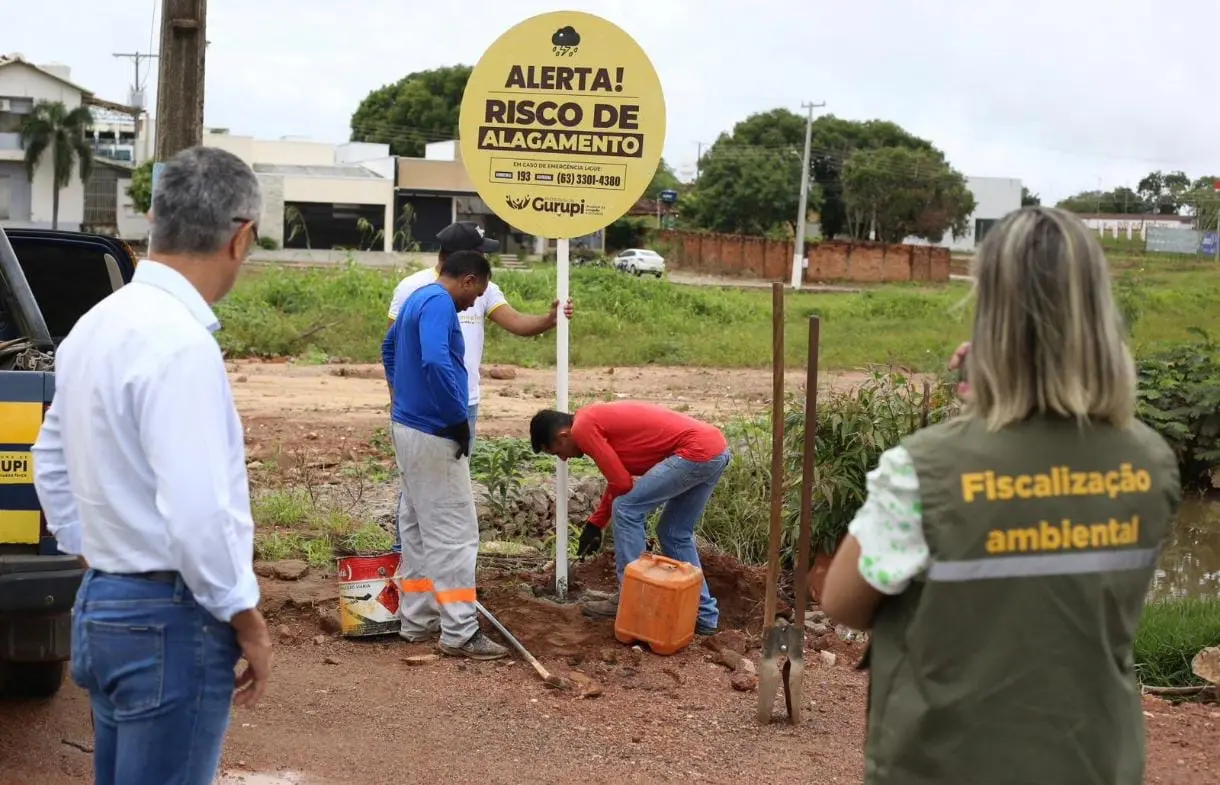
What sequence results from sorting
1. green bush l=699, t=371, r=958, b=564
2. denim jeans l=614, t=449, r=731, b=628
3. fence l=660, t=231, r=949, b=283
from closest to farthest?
1. denim jeans l=614, t=449, r=731, b=628
2. green bush l=699, t=371, r=958, b=564
3. fence l=660, t=231, r=949, b=283

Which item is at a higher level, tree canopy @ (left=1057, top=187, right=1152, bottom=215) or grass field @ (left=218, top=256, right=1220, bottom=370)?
tree canopy @ (left=1057, top=187, right=1152, bottom=215)

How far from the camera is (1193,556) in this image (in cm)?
1043

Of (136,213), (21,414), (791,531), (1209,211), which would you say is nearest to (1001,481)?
(21,414)

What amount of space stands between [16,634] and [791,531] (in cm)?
445

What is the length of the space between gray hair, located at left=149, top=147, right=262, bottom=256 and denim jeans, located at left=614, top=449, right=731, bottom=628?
404 centimetres

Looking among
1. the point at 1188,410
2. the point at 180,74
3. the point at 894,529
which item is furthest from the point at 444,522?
the point at 1188,410

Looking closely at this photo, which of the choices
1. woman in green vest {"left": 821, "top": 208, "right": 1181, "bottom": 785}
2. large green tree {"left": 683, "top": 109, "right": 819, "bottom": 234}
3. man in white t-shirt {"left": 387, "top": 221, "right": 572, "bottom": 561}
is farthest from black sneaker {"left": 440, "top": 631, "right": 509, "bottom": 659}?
large green tree {"left": 683, "top": 109, "right": 819, "bottom": 234}

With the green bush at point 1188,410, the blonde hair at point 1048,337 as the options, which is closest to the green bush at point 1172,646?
the blonde hair at point 1048,337

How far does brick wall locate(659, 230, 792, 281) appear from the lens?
5325cm

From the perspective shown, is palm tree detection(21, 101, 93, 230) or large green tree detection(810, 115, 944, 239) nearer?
palm tree detection(21, 101, 93, 230)

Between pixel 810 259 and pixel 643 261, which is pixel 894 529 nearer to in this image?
pixel 643 261

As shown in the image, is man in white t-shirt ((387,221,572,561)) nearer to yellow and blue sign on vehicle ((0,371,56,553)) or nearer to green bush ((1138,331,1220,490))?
yellow and blue sign on vehicle ((0,371,56,553))

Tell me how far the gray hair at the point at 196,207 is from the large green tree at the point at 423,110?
71.8 meters

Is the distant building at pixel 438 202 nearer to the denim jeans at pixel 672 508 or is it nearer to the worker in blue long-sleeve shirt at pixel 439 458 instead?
the denim jeans at pixel 672 508
